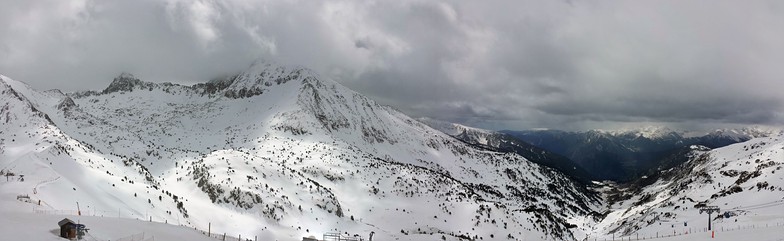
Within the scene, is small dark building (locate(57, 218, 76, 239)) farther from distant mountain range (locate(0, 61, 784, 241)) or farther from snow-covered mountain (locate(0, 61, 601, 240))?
snow-covered mountain (locate(0, 61, 601, 240))

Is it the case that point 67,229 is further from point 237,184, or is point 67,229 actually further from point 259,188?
point 259,188

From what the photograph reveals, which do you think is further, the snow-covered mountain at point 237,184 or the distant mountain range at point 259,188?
the snow-covered mountain at point 237,184

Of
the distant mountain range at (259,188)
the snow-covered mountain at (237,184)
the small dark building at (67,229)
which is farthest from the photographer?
the snow-covered mountain at (237,184)

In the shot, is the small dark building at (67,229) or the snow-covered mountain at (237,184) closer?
the small dark building at (67,229)

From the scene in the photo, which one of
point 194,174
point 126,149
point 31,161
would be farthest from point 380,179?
point 31,161

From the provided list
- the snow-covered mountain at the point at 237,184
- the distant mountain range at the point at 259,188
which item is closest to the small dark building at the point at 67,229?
the distant mountain range at the point at 259,188

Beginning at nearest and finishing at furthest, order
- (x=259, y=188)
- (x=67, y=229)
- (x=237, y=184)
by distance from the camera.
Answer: (x=67, y=229) → (x=237, y=184) → (x=259, y=188)

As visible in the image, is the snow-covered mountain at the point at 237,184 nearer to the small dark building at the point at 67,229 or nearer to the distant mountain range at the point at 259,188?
the distant mountain range at the point at 259,188

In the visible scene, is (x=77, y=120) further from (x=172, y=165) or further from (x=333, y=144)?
(x=333, y=144)

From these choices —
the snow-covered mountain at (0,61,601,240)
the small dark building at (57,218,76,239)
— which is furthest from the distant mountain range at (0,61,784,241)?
the small dark building at (57,218,76,239)

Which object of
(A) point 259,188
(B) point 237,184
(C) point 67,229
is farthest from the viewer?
(A) point 259,188

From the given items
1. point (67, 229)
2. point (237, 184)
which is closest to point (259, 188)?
point (237, 184)

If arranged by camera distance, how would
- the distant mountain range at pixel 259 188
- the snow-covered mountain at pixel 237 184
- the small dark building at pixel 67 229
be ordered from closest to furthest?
the small dark building at pixel 67 229, the distant mountain range at pixel 259 188, the snow-covered mountain at pixel 237 184
